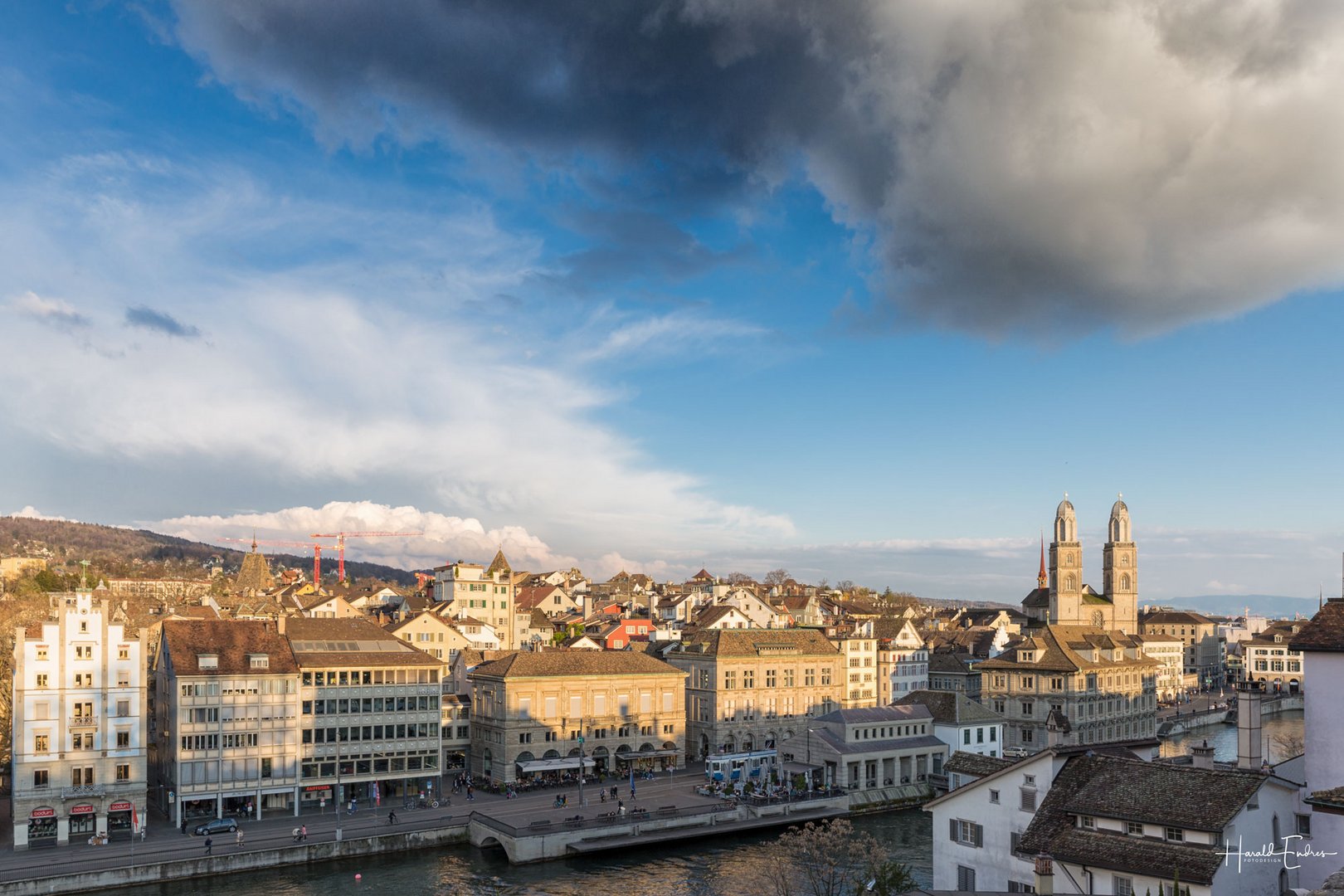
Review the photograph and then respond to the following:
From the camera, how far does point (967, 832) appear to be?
150 ft

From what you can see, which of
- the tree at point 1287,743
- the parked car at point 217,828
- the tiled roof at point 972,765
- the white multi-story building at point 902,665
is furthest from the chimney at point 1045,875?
the white multi-story building at point 902,665

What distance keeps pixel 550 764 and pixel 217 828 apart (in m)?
27.0

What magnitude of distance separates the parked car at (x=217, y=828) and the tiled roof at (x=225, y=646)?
395 inches

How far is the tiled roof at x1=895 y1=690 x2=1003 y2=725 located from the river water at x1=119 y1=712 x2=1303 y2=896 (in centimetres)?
2306

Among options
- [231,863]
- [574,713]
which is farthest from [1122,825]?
[574,713]

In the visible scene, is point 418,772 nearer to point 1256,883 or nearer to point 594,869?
point 594,869

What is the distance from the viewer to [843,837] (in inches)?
1966

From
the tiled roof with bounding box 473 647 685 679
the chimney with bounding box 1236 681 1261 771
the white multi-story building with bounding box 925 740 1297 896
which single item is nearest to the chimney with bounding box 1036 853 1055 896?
the white multi-story building with bounding box 925 740 1297 896

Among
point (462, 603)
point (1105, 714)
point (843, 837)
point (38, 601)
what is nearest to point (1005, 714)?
point (1105, 714)

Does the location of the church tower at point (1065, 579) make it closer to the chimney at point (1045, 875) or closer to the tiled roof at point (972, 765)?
the tiled roof at point (972, 765)

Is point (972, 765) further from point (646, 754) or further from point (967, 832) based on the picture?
point (646, 754)

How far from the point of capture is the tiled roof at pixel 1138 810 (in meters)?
36.6

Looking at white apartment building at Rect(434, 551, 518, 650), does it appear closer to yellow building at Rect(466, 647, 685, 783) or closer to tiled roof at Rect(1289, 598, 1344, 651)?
yellow building at Rect(466, 647, 685, 783)

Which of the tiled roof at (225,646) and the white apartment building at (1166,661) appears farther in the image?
the white apartment building at (1166,661)
